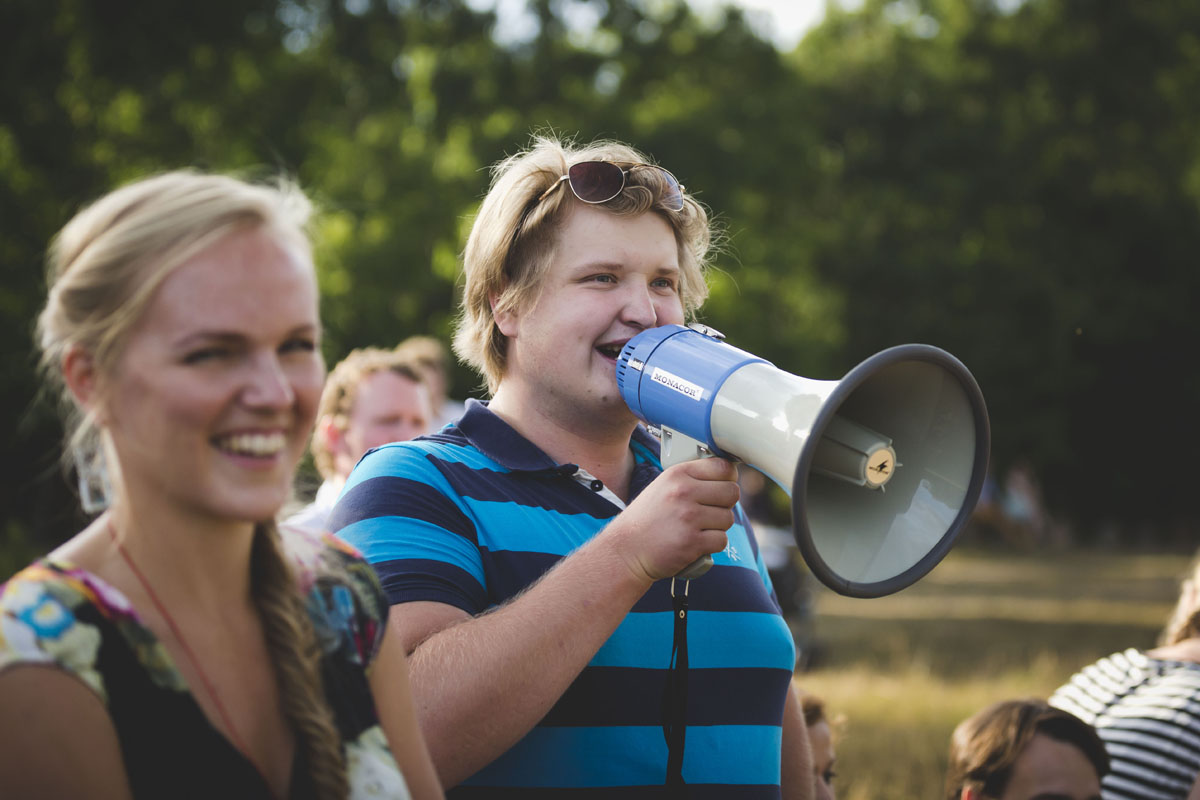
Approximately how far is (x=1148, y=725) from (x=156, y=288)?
3.25 m

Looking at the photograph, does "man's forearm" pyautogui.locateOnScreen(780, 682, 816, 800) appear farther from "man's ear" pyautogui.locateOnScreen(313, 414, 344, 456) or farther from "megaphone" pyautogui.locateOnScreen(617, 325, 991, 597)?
"man's ear" pyautogui.locateOnScreen(313, 414, 344, 456)

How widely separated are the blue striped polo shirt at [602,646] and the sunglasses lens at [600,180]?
53 centimetres

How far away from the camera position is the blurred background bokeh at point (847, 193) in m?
12.6

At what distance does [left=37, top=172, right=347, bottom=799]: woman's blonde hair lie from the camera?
1.45 metres

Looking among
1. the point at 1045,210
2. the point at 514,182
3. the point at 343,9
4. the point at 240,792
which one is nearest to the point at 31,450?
the point at 343,9

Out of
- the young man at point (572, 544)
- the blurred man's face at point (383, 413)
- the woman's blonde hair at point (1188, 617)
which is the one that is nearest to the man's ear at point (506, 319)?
the young man at point (572, 544)

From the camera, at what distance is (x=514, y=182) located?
257 centimetres

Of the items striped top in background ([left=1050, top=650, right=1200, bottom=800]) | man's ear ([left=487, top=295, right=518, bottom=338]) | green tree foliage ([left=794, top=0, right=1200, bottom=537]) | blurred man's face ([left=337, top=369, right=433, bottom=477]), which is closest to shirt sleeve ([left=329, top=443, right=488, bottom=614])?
man's ear ([left=487, top=295, right=518, bottom=338])

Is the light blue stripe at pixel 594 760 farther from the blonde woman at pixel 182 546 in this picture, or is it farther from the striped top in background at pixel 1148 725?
the striped top in background at pixel 1148 725

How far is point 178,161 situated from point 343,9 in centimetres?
488

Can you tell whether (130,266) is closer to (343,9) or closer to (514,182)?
(514,182)

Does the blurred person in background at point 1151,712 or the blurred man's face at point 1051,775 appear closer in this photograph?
the blurred man's face at point 1051,775

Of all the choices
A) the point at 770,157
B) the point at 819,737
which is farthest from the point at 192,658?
the point at 770,157

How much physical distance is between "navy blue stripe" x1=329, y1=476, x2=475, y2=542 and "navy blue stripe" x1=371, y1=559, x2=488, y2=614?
0.09 m
